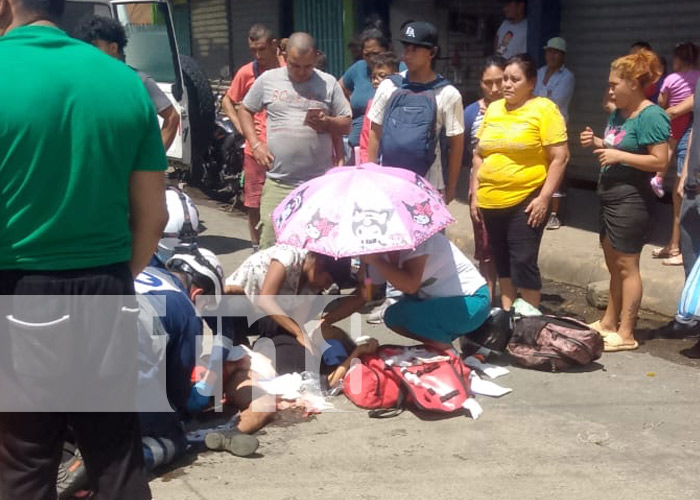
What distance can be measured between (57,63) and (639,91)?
366 cm

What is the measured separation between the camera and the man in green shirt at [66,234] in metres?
2.55

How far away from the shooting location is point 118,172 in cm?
271

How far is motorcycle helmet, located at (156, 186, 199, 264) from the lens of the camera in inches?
190

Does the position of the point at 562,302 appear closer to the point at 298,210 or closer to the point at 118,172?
the point at 298,210

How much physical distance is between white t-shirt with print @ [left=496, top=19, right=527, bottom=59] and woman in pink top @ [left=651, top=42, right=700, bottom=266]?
204cm

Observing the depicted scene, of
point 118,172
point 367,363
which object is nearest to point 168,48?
point 367,363

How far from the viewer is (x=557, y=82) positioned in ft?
29.0

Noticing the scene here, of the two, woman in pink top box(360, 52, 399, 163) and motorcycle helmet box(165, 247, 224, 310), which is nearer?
motorcycle helmet box(165, 247, 224, 310)

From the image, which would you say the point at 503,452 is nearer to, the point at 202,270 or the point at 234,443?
the point at 234,443

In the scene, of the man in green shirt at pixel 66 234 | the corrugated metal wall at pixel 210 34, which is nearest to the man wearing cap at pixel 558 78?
the man in green shirt at pixel 66 234

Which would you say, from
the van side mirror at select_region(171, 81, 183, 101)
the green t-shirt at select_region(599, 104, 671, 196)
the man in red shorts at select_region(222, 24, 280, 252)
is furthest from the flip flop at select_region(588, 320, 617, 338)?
the van side mirror at select_region(171, 81, 183, 101)

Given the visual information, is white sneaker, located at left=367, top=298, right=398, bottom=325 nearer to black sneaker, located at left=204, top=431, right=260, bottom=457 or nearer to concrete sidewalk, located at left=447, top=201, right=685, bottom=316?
concrete sidewalk, located at left=447, top=201, right=685, bottom=316

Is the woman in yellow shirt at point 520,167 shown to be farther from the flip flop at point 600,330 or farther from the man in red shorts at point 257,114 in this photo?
the man in red shorts at point 257,114

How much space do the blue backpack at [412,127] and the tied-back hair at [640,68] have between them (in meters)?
1.04
